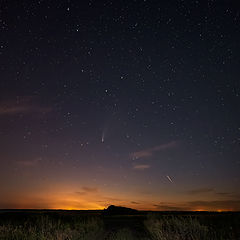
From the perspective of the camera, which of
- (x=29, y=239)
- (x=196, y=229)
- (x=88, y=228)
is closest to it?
(x=29, y=239)

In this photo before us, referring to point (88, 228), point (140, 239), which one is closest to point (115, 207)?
point (88, 228)

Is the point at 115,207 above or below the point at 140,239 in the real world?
above

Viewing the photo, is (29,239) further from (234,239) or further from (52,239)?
(234,239)

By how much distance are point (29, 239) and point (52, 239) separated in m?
1.07

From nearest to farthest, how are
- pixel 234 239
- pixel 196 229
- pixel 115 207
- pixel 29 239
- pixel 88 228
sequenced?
pixel 234 239 → pixel 29 239 → pixel 196 229 → pixel 88 228 → pixel 115 207

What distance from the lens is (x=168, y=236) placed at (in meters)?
13.9

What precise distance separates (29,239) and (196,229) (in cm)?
742

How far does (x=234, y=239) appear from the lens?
12422 millimetres

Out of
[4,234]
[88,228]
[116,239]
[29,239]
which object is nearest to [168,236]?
[116,239]

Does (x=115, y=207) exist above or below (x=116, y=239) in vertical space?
above

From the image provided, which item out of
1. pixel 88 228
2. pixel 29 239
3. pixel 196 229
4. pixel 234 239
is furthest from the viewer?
pixel 88 228

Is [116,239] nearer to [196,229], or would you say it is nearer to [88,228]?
[196,229]

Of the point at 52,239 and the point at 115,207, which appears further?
the point at 115,207

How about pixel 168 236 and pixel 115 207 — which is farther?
pixel 115 207
